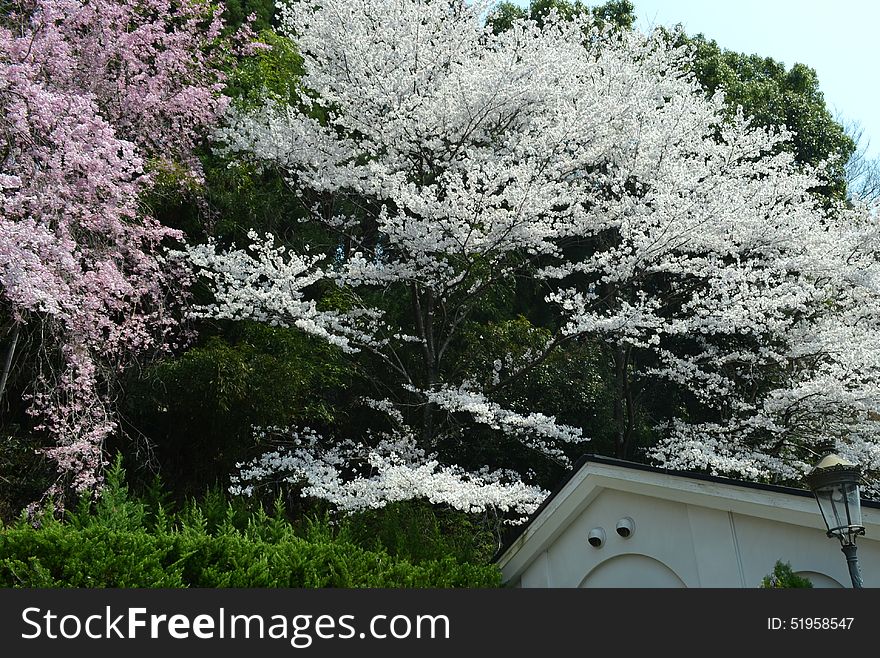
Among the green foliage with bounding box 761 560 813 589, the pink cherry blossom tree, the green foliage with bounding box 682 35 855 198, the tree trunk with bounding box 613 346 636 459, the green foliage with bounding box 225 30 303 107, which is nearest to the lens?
the green foliage with bounding box 761 560 813 589

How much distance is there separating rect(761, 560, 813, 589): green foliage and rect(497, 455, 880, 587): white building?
0.99 feet

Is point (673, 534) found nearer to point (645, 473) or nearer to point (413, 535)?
point (645, 473)

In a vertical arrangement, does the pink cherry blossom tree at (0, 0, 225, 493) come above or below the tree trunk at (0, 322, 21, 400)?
above

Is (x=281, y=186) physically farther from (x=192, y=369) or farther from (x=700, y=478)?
(x=700, y=478)

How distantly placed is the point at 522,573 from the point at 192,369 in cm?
486

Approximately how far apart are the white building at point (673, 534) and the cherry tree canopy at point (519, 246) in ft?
6.30

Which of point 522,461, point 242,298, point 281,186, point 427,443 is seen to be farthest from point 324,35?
point 522,461

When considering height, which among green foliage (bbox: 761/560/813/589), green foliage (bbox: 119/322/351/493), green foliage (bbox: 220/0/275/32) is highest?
green foliage (bbox: 220/0/275/32)

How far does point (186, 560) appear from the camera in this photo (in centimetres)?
577

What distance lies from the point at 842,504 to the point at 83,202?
27.8ft

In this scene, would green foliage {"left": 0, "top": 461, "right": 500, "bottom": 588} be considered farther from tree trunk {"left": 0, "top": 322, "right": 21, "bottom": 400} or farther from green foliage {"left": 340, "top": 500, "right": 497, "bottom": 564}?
tree trunk {"left": 0, "top": 322, "right": 21, "bottom": 400}

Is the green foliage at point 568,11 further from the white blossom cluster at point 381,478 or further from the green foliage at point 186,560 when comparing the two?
the green foliage at point 186,560

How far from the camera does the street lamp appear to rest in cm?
493

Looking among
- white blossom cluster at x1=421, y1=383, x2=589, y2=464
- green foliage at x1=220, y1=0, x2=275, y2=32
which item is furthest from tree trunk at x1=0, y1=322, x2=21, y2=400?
green foliage at x1=220, y1=0, x2=275, y2=32
